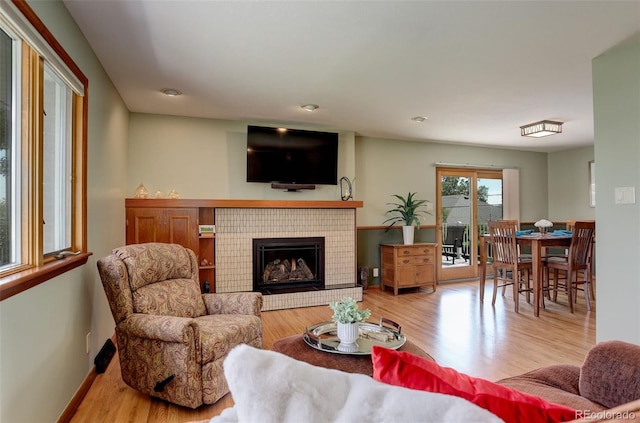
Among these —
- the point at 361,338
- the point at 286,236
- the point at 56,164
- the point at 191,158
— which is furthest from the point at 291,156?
the point at 361,338

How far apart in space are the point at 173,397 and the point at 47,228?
119 centimetres

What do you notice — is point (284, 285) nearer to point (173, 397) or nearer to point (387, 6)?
point (173, 397)

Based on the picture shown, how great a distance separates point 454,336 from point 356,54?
8.58 feet

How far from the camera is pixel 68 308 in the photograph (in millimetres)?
1985

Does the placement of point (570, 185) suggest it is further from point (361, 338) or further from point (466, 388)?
point (466, 388)

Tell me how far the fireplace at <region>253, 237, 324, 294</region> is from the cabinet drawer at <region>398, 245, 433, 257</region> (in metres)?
1.19

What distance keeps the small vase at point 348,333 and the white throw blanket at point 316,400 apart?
4.30ft

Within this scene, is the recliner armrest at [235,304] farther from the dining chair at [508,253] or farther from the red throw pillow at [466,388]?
the dining chair at [508,253]

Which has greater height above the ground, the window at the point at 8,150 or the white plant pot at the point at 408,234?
the window at the point at 8,150

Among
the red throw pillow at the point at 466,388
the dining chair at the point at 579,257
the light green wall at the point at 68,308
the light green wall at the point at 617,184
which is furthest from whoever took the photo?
the dining chair at the point at 579,257

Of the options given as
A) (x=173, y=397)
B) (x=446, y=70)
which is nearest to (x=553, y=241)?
(x=446, y=70)

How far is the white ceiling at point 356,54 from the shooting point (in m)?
2.03

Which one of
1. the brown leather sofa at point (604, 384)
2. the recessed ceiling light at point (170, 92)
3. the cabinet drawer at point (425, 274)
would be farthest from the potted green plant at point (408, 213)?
the brown leather sofa at point (604, 384)

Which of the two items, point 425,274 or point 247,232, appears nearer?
point 247,232
